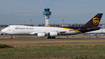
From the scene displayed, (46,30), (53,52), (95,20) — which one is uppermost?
(95,20)

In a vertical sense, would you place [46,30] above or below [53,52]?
above

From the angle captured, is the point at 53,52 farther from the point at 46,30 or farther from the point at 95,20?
the point at 95,20

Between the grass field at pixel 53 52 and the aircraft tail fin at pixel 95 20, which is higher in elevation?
the aircraft tail fin at pixel 95 20

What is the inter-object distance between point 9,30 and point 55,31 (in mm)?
12933

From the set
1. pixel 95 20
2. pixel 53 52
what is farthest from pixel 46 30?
pixel 53 52

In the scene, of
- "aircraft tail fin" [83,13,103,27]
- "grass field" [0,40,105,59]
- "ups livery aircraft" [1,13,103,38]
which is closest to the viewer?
"grass field" [0,40,105,59]

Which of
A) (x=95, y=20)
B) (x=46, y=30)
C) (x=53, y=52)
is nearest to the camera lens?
(x=53, y=52)

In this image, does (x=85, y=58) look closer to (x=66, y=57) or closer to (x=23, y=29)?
(x=66, y=57)

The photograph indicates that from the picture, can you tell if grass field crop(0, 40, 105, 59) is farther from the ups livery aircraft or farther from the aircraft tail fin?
the aircraft tail fin

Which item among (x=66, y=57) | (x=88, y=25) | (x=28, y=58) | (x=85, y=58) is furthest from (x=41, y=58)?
(x=88, y=25)

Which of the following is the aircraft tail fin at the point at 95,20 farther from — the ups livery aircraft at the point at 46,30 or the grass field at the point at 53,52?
the grass field at the point at 53,52

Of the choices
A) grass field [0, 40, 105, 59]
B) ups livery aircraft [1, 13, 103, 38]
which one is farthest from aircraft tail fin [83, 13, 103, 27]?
grass field [0, 40, 105, 59]

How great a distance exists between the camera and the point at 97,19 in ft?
160

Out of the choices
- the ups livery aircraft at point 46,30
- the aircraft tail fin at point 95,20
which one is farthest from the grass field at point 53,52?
the aircraft tail fin at point 95,20
